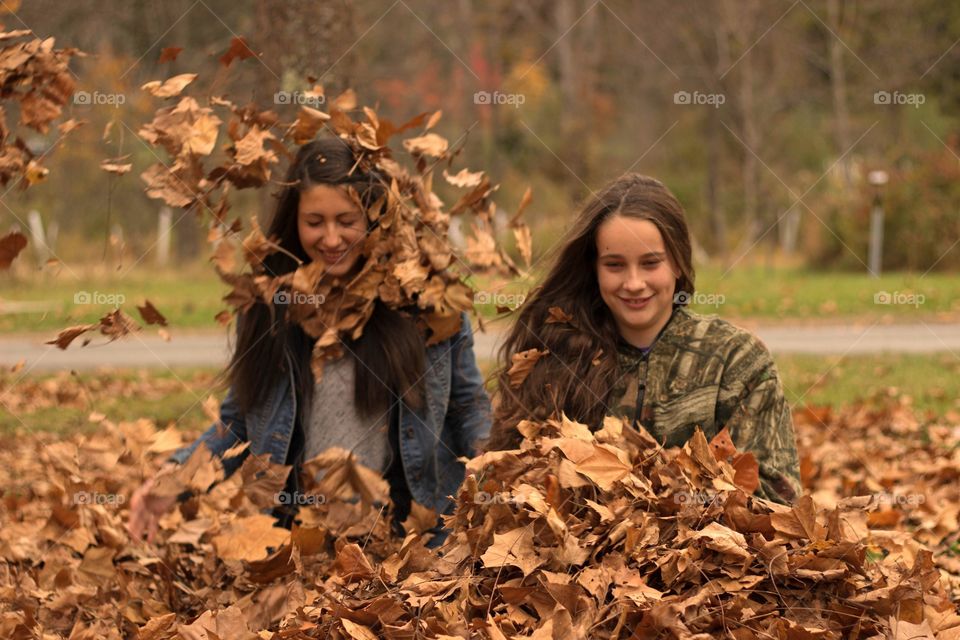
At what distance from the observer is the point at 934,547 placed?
12.3 ft

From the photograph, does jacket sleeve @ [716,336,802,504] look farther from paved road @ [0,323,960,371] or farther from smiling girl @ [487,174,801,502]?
paved road @ [0,323,960,371]

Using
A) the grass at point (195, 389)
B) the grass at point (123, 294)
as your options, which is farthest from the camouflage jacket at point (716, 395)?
the grass at point (123, 294)

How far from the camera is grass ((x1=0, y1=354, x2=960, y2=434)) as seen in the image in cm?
618

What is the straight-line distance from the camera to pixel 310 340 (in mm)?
3529

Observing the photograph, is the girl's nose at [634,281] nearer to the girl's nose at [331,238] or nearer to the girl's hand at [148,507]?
the girl's nose at [331,238]

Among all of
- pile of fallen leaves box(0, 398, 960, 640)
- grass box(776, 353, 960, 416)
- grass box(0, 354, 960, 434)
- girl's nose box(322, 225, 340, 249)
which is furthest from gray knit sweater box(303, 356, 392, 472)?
grass box(776, 353, 960, 416)

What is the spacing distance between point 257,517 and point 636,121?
935 inches

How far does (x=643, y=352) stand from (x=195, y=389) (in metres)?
4.53

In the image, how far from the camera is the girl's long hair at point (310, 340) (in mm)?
3361

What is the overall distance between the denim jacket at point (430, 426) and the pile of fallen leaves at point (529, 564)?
0.12 metres

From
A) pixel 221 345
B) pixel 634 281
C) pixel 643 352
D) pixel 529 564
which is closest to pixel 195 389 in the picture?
pixel 221 345

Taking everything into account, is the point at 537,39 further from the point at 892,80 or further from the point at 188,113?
the point at 188,113

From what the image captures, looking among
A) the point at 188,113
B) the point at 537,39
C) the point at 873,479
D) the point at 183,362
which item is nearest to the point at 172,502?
the point at 188,113

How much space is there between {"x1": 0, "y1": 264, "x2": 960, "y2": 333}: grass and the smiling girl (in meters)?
4.11
